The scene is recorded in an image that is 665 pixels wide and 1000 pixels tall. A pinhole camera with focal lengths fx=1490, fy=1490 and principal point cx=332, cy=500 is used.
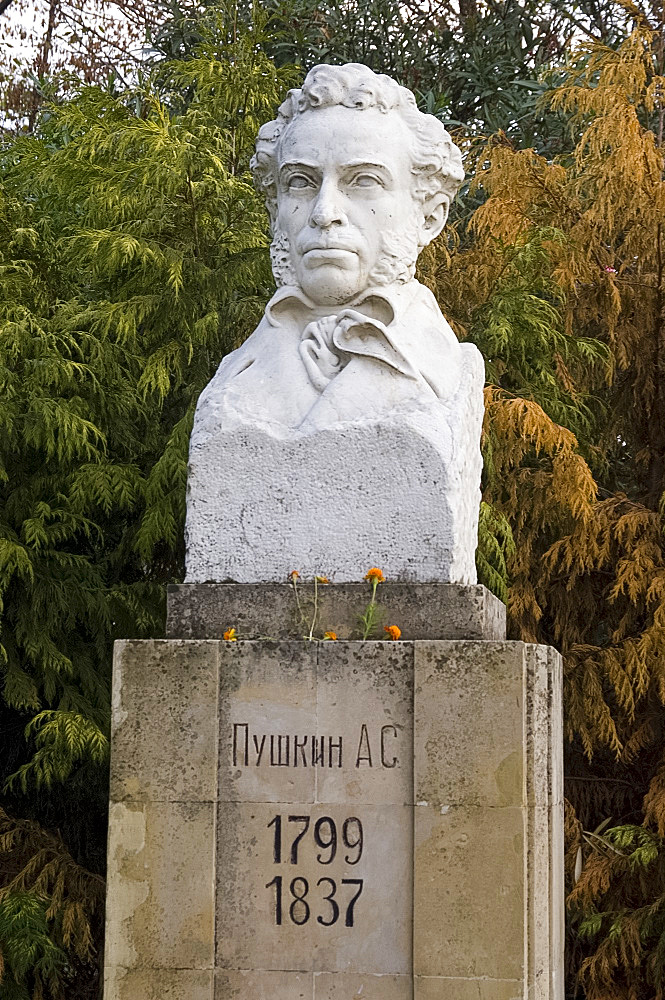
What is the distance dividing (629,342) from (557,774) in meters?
3.28

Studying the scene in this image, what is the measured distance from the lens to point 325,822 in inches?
168

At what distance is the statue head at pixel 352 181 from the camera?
4.68 metres

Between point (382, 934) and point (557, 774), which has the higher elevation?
point (557, 774)

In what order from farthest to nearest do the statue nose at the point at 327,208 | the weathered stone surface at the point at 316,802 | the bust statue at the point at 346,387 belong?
the statue nose at the point at 327,208 < the bust statue at the point at 346,387 < the weathered stone surface at the point at 316,802

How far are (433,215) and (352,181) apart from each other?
1.18 feet

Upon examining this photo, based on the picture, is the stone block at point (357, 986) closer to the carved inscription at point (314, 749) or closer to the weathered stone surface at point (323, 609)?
the carved inscription at point (314, 749)

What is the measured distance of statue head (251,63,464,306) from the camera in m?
4.68

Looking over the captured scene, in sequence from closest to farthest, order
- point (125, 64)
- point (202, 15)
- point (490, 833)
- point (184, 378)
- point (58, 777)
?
point (490, 833) → point (58, 777) → point (184, 378) → point (202, 15) → point (125, 64)

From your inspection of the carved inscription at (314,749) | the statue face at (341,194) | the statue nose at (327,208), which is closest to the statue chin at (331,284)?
the statue face at (341,194)

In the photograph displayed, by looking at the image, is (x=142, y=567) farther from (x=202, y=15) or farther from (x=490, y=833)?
(x=202, y=15)

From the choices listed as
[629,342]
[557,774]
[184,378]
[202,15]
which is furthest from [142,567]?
[202,15]

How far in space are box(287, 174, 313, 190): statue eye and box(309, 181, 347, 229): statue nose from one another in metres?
0.08

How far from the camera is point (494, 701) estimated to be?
420 cm

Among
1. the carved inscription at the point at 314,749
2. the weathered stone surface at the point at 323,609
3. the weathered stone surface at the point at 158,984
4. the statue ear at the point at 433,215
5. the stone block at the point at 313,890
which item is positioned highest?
the statue ear at the point at 433,215
